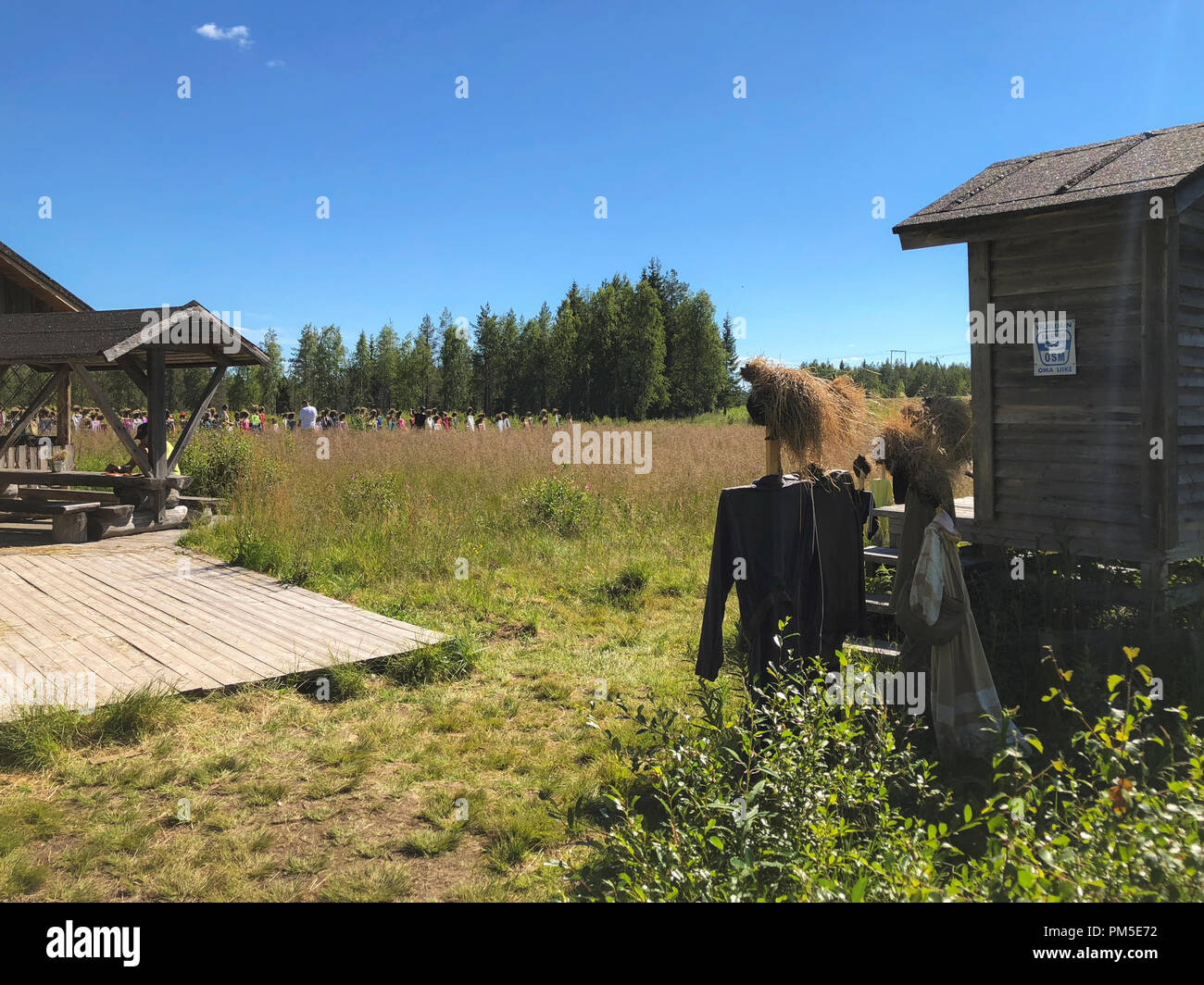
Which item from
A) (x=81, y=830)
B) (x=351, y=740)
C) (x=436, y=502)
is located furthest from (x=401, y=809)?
(x=436, y=502)

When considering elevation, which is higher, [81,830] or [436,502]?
[436,502]

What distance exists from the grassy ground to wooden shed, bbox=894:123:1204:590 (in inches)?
120

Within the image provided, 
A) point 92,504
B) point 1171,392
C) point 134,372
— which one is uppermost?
point 134,372

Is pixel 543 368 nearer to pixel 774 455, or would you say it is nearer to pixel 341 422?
pixel 341 422

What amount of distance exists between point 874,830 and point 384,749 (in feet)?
9.42

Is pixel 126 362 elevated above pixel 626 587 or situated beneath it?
elevated above

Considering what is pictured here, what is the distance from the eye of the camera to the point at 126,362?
12891mm

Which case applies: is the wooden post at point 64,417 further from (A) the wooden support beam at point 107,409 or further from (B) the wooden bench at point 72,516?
(B) the wooden bench at point 72,516

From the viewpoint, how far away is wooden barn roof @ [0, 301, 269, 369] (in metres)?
11.8

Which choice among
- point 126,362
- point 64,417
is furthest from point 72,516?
point 64,417

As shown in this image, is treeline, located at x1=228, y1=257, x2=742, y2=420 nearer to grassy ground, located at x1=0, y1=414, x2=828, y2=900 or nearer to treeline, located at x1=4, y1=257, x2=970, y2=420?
treeline, located at x1=4, y1=257, x2=970, y2=420
